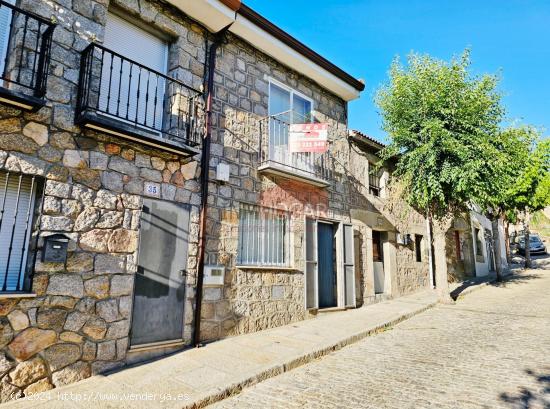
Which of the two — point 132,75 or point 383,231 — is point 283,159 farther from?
point 383,231

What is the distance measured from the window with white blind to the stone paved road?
9.12 feet

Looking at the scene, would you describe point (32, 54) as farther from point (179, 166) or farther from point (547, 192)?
point (547, 192)

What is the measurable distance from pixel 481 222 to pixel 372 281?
12.2m

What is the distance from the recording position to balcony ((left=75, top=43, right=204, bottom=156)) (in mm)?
4551

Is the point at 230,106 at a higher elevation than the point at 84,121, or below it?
higher

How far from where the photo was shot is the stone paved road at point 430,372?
361 centimetres

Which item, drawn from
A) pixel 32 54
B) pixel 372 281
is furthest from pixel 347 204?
pixel 32 54

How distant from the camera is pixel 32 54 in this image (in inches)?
165

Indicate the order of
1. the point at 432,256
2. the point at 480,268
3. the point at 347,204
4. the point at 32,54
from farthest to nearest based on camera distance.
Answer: the point at 480,268 < the point at 432,256 < the point at 347,204 < the point at 32,54

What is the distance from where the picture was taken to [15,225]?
400 cm

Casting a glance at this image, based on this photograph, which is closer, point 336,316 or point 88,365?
point 88,365

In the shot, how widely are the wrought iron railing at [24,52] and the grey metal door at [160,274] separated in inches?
79.5

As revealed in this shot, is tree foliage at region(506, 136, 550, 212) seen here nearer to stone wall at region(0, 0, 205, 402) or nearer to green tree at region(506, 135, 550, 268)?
green tree at region(506, 135, 550, 268)

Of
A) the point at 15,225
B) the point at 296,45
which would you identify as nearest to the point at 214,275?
the point at 15,225
